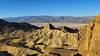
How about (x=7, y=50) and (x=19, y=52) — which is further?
(x=7, y=50)

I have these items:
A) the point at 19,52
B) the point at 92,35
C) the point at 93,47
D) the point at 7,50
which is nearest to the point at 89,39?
the point at 92,35

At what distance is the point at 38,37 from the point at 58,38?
21.5 metres

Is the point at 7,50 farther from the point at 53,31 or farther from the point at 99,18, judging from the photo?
the point at 99,18

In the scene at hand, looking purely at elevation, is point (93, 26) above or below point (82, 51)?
above

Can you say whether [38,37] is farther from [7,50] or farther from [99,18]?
[99,18]

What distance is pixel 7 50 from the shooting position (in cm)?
11338

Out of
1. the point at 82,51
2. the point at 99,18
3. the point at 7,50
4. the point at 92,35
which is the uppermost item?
the point at 99,18

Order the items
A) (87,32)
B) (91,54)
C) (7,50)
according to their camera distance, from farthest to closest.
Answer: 1. (7,50)
2. (87,32)
3. (91,54)

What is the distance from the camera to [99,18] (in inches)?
1844

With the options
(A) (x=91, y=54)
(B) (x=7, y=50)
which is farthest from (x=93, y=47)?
(B) (x=7, y=50)

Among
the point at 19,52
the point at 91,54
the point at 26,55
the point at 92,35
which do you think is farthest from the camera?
the point at 19,52

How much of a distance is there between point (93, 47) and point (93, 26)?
6176 mm

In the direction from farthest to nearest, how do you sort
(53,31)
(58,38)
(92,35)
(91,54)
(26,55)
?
(53,31)
(58,38)
(26,55)
(92,35)
(91,54)

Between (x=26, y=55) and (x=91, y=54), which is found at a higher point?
(x=91, y=54)
